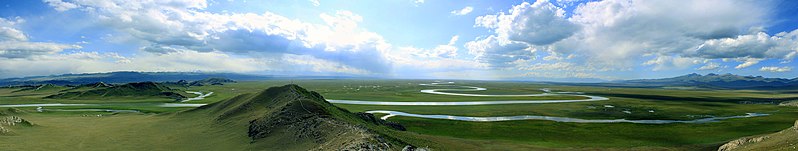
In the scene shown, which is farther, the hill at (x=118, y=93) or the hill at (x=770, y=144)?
the hill at (x=118, y=93)

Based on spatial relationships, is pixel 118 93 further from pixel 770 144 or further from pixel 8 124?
pixel 770 144

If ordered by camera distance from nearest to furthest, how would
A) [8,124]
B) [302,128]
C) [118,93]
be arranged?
[302,128] < [8,124] < [118,93]

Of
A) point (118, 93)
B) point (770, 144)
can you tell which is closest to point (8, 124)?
point (770, 144)

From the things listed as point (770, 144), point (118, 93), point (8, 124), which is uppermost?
point (770, 144)

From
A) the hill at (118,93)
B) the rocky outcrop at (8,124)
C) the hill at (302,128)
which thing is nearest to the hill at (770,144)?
the hill at (302,128)

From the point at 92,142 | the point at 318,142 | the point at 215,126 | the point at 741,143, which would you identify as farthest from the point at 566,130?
the point at 92,142

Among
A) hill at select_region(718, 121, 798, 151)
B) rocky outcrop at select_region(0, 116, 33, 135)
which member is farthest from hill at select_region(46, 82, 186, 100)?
hill at select_region(718, 121, 798, 151)

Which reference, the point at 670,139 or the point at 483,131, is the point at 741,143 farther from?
the point at 483,131

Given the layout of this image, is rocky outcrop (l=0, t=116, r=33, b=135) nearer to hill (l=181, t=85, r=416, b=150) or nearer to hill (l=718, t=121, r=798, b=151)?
hill (l=181, t=85, r=416, b=150)

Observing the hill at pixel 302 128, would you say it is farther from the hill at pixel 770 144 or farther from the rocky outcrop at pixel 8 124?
the hill at pixel 770 144

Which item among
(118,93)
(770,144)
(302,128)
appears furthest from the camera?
(118,93)

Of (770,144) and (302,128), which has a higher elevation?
(770,144)
